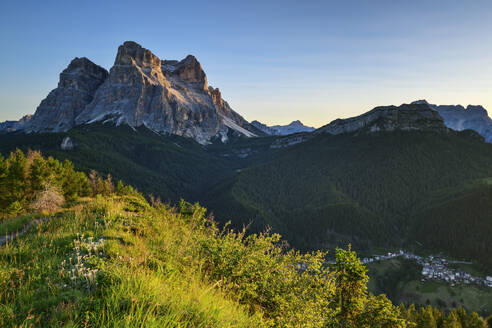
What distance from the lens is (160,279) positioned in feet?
12.6

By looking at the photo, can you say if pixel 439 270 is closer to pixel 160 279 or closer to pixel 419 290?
pixel 419 290

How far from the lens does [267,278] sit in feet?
20.9

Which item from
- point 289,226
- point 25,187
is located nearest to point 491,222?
point 289,226

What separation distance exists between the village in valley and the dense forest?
16242 centimetres

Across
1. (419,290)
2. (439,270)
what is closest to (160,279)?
(419,290)

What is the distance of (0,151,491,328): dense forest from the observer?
10.0ft

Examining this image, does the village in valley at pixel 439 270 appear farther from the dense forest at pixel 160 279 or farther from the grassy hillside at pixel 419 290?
the dense forest at pixel 160 279

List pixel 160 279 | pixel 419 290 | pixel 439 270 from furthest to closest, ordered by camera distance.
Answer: pixel 439 270, pixel 419 290, pixel 160 279

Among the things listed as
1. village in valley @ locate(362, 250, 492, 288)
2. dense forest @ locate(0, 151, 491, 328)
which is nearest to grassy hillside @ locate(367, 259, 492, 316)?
village in valley @ locate(362, 250, 492, 288)

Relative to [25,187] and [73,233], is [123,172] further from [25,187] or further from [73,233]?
[73,233]

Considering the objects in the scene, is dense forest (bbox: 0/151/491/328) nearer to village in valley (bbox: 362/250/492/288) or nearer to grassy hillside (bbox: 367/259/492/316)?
grassy hillside (bbox: 367/259/492/316)

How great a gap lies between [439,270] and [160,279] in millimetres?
188276

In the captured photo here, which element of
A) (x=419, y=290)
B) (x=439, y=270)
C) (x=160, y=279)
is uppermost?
(x=160, y=279)

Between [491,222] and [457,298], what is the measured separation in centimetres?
8469
